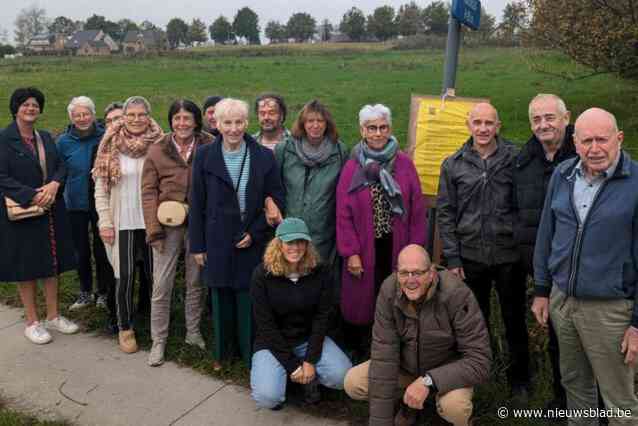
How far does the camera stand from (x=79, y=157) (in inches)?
217

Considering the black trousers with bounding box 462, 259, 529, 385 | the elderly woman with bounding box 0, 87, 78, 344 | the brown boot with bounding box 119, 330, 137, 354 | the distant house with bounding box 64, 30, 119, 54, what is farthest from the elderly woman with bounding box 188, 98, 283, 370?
the distant house with bounding box 64, 30, 119, 54

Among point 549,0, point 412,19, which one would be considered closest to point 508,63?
point 549,0

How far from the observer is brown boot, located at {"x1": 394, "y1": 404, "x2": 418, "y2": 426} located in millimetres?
3902

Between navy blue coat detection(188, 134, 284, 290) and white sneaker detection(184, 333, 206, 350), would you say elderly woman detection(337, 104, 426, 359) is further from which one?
white sneaker detection(184, 333, 206, 350)

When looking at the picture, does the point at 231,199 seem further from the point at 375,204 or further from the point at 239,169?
the point at 375,204

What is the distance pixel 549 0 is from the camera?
12.1 metres

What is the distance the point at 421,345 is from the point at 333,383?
83cm

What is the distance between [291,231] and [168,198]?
1239mm

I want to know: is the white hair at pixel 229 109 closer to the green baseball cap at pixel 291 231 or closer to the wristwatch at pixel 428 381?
the green baseball cap at pixel 291 231

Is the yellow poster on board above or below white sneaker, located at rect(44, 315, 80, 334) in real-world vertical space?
above

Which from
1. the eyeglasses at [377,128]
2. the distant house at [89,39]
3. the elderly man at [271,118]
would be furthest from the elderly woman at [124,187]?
the distant house at [89,39]

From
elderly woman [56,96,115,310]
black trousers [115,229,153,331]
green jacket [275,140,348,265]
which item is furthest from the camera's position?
elderly woman [56,96,115,310]

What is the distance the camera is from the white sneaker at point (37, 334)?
5.29 metres

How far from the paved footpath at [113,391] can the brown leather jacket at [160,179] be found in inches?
44.0
